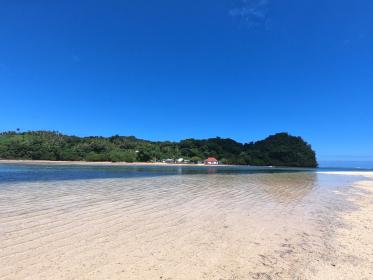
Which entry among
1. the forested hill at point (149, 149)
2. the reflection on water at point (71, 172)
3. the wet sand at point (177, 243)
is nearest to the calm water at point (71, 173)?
the reflection on water at point (71, 172)

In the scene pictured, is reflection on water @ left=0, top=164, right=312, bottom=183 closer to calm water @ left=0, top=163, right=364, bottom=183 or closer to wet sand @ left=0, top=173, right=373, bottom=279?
calm water @ left=0, top=163, right=364, bottom=183

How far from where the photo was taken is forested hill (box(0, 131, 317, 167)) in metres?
94.9

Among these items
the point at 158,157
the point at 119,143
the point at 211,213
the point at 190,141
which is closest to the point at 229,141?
the point at 190,141

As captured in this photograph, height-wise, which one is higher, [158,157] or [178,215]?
[158,157]

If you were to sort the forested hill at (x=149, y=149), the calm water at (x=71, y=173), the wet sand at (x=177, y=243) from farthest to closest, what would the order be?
the forested hill at (x=149, y=149), the calm water at (x=71, y=173), the wet sand at (x=177, y=243)

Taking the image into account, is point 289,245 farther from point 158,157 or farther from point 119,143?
point 119,143

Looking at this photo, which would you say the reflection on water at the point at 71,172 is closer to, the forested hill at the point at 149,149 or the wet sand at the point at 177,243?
the wet sand at the point at 177,243

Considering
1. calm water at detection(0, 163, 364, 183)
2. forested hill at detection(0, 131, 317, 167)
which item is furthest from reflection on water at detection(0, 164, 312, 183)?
forested hill at detection(0, 131, 317, 167)

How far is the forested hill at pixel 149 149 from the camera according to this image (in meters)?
94.9

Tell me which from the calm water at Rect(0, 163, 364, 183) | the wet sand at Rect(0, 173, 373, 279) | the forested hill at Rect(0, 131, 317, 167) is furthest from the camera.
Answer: the forested hill at Rect(0, 131, 317, 167)

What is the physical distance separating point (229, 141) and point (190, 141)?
2050 cm

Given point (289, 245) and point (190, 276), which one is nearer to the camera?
point (190, 276)

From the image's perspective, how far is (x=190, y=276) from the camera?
4.25m

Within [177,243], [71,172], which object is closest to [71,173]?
[71,172]
